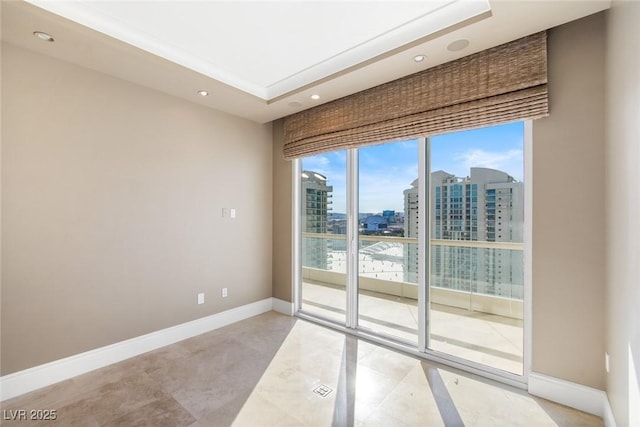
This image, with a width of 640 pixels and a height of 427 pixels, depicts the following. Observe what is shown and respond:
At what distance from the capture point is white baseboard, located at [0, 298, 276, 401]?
85.9 inches

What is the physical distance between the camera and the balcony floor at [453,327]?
8.04 ft

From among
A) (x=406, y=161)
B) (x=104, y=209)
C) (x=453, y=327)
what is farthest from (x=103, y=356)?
(x=406, y=161)

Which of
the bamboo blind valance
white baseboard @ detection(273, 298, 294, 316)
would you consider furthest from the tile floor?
the bamboo blind valance

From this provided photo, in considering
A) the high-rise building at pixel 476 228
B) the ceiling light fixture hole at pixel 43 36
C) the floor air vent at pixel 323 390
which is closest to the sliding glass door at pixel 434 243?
the high-rise building at pixel 476 228

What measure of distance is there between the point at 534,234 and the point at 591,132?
77 centimetres

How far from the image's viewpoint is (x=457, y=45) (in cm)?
215

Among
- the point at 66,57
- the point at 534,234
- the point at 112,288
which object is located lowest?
the point at 112,288

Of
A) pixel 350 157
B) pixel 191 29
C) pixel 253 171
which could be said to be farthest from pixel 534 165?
pixel 253 171

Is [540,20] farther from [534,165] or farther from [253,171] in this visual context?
[253,171]

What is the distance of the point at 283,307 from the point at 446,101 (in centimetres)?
312

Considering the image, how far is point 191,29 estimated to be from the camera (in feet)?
7.23

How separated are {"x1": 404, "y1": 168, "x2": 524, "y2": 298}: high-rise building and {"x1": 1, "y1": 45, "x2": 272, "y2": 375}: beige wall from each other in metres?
2.31

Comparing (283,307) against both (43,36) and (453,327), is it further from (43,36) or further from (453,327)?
(43,36)

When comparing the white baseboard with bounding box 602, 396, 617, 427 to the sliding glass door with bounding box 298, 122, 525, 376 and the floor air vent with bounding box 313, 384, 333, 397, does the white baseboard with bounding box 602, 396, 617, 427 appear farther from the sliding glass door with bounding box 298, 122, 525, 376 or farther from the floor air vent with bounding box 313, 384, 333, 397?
the floor air vent with bounding box 313, 384, 333, 397
